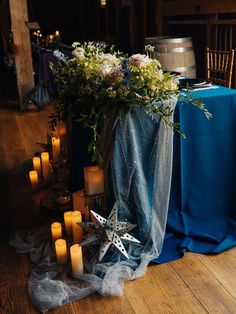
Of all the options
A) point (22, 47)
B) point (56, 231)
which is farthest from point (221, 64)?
point (22, 47)

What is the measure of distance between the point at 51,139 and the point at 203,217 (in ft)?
4.26

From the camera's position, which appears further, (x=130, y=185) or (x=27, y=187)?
(x=27, y=187)

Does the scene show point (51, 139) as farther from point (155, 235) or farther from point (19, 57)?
point (19, 57)

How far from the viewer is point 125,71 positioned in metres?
2.01

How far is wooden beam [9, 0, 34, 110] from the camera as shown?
5.55 meters

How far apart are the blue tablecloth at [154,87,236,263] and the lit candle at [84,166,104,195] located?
1.37 feet

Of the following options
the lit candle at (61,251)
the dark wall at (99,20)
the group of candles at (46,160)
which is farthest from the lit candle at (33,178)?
the dark wall at (99,20)

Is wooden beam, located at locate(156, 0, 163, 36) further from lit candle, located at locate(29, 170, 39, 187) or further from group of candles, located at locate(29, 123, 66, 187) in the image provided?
lit candle, located at locate(29, 170, 39, 187)

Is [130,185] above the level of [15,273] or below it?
above

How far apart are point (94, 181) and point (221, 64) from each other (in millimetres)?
1985

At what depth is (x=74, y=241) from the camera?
229 cm

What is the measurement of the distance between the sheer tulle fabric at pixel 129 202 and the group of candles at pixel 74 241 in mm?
54

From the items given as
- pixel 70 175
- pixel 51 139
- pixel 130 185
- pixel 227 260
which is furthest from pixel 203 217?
pixel 51 139

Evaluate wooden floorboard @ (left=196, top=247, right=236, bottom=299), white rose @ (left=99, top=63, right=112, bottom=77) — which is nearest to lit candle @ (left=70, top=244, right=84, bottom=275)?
wooden floorboard @ (left=196, top=247, right=236, bottom=299)
